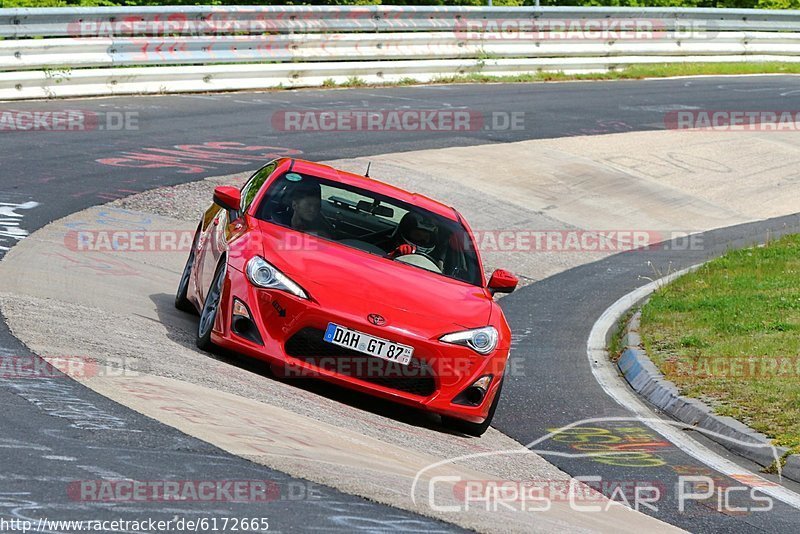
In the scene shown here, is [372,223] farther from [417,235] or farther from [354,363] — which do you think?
[354,363]

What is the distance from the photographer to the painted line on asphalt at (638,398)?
8344 mm

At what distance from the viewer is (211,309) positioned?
8.77m

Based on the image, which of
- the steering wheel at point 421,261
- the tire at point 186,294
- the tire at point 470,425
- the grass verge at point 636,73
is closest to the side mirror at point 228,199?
the tire at point 186,294

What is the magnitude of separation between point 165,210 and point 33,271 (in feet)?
14.7

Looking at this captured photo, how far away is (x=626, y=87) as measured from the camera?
28.9 m

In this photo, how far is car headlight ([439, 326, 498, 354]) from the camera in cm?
842

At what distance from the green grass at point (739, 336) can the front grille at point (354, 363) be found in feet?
8.43

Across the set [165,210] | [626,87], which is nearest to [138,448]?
[165,210]

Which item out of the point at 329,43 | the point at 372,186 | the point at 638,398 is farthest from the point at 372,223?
the point at 329,43

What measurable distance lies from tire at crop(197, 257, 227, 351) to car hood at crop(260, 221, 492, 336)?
38 centimetres

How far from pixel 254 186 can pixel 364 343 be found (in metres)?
2.51

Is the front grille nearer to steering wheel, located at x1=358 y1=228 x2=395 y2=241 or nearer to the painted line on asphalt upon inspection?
steering wheel, located at x1=358 y1=228 x2=395 y2=241

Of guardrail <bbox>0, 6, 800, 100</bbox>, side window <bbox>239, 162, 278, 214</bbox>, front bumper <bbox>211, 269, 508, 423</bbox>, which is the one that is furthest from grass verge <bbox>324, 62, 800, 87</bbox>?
front bumper <bbox>211, 269, 508, 423</bbox>

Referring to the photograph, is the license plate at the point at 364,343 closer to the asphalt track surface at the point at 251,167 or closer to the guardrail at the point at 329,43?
the asphalt track surface at the point at 251,167
